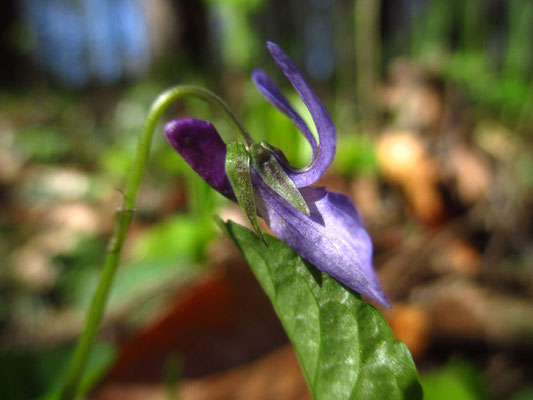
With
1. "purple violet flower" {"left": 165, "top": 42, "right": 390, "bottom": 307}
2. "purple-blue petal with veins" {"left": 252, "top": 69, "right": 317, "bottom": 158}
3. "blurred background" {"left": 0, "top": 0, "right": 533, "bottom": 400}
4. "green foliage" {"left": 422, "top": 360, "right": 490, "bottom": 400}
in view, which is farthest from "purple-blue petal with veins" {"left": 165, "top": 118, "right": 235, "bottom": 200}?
"green foliage" {"left": 422, "top": 360, "right": 490, "bottom": 400}

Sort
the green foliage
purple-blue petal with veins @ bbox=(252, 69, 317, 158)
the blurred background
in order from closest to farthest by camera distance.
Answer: purple-blue petal with veins @ bbox=(252, 69, 317, 158) < the green foliage < the blurred background

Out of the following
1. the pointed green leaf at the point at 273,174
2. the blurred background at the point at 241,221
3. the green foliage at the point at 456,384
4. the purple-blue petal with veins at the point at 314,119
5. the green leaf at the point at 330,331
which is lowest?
the blurred background at the point at 241,221

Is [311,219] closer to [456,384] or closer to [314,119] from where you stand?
[314,119]

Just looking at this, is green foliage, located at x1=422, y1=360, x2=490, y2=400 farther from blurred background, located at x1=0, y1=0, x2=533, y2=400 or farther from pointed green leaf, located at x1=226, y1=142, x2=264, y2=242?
pointed green leaf, located at x1=226, y1=142, x2=264, y2=242

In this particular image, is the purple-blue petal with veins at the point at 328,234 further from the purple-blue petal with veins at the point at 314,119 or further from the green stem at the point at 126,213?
the green stem at the point at 126,213

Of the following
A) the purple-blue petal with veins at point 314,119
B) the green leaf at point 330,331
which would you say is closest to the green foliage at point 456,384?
the green leaf at point 330,331

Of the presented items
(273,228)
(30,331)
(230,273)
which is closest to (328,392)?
(273,228)
